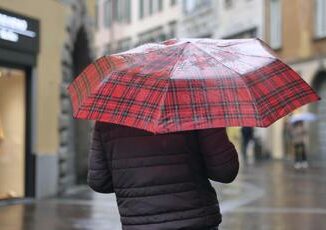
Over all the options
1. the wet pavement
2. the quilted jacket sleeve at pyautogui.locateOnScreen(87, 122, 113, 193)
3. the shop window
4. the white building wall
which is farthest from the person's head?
the quilted jacket sleeve at pyautogui.locateOnScreen(87, 122, 113, 193)

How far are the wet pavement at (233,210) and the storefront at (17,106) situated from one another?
0.47 m

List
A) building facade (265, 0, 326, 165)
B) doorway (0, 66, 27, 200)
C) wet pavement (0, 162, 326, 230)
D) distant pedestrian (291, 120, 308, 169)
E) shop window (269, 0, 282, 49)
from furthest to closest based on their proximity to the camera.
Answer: shop window (269, 0, 282, 49) < building facade (265, 0, 326, 165) < distant pedestrian (291, 120, 308, 169) < doorway (0, 66, 27, 200) < wet pavement (0, 162, 326, 230)

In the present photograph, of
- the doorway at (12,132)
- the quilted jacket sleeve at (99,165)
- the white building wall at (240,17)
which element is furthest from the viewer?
the white building wall at (240,17)

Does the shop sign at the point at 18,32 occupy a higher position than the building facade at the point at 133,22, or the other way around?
the building facade at the point at 133,22

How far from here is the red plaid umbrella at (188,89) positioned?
137 inches

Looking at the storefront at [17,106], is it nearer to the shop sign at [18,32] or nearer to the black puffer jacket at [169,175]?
the shop sign at [18,32]

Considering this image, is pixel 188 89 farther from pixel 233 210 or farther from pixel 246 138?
pixel 246 138

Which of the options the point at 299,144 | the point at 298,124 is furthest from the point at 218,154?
the point at 299,144

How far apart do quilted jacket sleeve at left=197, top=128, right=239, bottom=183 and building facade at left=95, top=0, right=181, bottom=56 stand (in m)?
40.1

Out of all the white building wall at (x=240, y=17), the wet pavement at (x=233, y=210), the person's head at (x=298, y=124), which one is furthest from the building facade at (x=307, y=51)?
the wet pavement at (x=233, y=210)

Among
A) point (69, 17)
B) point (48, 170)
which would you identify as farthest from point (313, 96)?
point (69, 17)

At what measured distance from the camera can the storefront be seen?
39.0 ft

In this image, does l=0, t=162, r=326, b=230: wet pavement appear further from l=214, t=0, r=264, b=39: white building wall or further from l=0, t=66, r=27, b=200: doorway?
l=214, t=0, r=264, b=39: white building wall

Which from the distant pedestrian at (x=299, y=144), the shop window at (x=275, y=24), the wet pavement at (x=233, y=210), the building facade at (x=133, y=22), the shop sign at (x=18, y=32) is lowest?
the wet pavement at (x=233, y=210)
